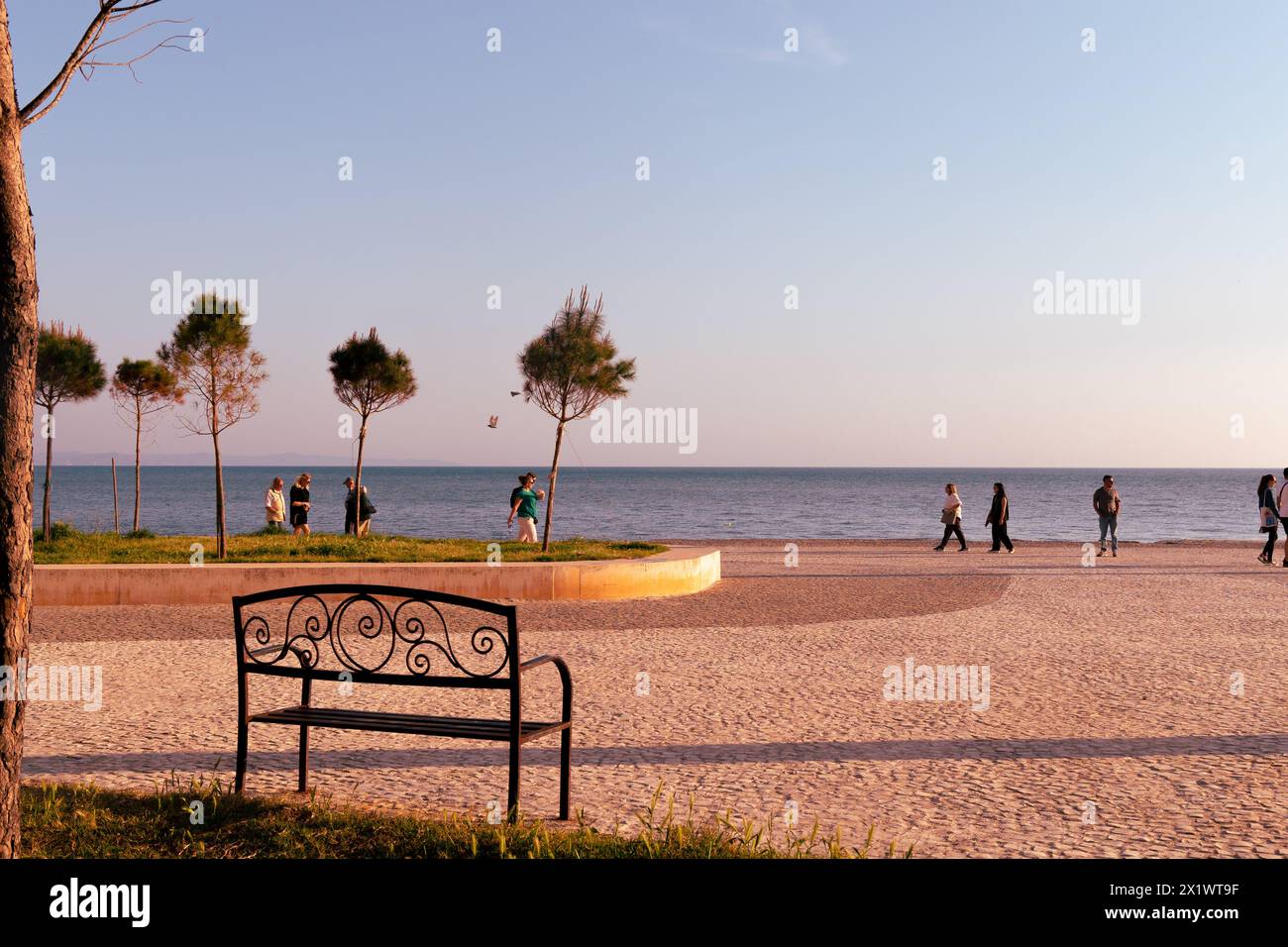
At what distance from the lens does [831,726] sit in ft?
23.4

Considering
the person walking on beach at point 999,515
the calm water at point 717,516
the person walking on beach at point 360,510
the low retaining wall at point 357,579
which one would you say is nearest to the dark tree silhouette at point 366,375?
the person walking on beach at point 360,510

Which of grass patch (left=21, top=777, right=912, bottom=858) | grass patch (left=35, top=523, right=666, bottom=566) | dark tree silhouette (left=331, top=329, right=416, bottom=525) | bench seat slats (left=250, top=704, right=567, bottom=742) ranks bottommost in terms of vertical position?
grass patch (left=21, top=777, right=912, bottom=858)

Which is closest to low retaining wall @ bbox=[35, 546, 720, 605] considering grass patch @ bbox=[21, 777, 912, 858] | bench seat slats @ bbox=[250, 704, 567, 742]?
bench seat slats @ bbox=[250, 704, 567, 742]

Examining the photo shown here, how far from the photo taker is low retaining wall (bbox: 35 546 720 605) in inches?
516

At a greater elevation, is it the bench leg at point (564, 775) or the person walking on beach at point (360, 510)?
the person walking on beach at point (360, 510)

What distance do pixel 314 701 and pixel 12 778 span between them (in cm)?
410

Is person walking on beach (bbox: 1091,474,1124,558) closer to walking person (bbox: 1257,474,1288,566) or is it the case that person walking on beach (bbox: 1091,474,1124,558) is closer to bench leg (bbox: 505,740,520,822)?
walking person (bbox: 1257,474,1288,566)

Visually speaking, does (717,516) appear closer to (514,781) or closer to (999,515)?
(999,515)

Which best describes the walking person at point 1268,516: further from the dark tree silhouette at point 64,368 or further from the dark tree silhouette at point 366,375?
the dark tree silhouette at point 64,368

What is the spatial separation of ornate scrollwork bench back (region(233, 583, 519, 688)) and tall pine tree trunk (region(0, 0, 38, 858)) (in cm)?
103

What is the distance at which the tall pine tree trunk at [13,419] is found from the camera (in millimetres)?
3959

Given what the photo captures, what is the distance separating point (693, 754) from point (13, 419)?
3945mm

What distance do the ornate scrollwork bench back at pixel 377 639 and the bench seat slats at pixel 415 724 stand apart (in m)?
0.20

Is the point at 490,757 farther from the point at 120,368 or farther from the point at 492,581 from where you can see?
the point at 120,368
